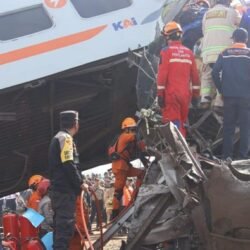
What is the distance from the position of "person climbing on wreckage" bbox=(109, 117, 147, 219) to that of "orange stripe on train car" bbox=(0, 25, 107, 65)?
1.19m

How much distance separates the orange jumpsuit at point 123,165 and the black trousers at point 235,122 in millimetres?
1515

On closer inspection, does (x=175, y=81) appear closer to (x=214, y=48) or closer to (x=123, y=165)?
(x=214, y=48)

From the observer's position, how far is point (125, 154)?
6.96 m

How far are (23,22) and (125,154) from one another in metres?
2.02

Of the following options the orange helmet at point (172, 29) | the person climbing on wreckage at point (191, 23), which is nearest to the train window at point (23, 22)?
the orange helmet at point (172, 29)

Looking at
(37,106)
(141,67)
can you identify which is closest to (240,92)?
(141,67)

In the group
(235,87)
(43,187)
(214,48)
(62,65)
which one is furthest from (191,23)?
(43,187)

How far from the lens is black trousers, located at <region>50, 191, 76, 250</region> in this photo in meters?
4.98

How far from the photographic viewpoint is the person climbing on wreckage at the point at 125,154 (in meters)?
6.91

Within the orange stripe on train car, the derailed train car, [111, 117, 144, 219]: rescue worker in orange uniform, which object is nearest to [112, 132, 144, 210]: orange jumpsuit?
[111, 117, 144, 219]: rescue worker in orange uniform

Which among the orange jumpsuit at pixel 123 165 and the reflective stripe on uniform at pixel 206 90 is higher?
the reflective stripe on uniform at pixel 206 90

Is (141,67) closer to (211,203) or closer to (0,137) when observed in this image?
(0,137)

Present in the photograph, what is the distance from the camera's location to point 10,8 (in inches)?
255

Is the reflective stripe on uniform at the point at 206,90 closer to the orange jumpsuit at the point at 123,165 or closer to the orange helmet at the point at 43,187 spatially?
the orange jumpsuit at the point at 123,165
